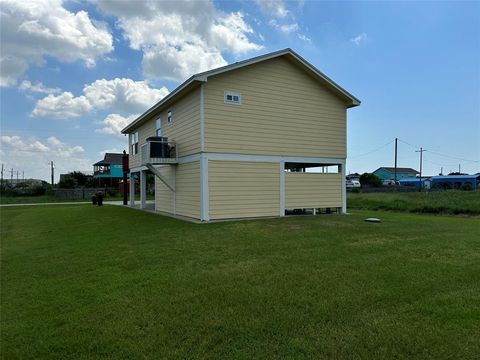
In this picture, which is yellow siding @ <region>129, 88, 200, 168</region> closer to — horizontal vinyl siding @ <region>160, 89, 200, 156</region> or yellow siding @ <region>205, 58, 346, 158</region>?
horizontal vinyl siding @ <region>160, 89, 200, 156</region>

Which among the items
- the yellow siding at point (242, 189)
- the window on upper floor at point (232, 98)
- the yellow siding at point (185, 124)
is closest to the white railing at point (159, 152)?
the yellow siding at point (185, 124)

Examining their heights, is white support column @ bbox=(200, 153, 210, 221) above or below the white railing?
below

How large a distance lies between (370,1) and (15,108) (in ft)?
66.2

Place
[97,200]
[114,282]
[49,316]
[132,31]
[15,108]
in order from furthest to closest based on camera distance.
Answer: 1. [97,200]
2. [15,108]
3. [132,31]
4. [114,282]
5. [49,316]

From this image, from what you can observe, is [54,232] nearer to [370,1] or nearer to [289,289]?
[289,289]

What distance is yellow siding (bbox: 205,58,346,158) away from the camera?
12242mm

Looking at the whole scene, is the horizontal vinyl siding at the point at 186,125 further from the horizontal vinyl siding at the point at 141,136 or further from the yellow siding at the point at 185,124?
the horizontal vinyl siding at the point at 141,136

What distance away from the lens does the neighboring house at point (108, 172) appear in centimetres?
4778

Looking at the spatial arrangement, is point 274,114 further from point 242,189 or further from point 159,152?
point 159,152

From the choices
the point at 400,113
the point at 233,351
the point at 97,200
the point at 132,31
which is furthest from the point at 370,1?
the point at 97,200

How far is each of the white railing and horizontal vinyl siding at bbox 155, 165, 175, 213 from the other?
0.87 metres

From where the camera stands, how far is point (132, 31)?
53.2 ft

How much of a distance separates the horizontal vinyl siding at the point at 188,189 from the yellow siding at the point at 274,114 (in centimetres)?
132

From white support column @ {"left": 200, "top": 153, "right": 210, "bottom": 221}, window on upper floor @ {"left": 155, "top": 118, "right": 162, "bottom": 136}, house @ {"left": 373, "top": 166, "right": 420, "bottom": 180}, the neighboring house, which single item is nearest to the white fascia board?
white support column @ {"left": 200, "top": 153, "right": 210, "bottom": 221}
